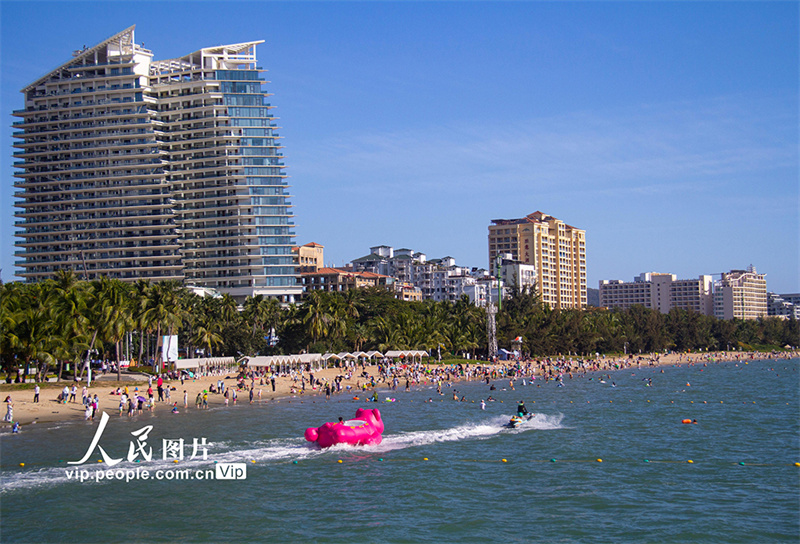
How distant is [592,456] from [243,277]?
11186 cm

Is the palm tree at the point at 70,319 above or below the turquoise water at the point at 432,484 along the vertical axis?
above

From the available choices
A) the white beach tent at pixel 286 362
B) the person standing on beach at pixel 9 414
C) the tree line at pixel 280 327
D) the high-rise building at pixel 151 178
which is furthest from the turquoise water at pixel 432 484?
the high-rise building at pixel 151 178

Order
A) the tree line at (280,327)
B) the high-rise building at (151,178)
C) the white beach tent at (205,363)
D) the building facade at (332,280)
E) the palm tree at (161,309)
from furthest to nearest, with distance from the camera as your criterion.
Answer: the building facade at (332,280), the high-rise building at (151,178), the white beach tent at (205,363), the palm tree at (161,309), the tree line at (280,327)

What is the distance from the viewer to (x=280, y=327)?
95.8m

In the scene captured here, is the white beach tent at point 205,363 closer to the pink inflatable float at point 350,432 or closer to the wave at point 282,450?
the wave at point 282,450

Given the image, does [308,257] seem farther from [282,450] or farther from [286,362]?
[282,450]

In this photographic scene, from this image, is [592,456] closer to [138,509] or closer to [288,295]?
[138,509]

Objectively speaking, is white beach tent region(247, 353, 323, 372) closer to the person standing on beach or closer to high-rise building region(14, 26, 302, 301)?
the person standing on beach

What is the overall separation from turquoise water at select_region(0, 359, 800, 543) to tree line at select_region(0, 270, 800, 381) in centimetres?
1453

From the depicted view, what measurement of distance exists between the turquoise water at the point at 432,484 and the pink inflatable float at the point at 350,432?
0.54 meters

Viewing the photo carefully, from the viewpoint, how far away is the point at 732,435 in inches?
1676

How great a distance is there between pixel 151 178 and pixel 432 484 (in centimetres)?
12321

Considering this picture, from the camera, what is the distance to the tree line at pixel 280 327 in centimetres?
5466

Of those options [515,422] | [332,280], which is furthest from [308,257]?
[515,422]
